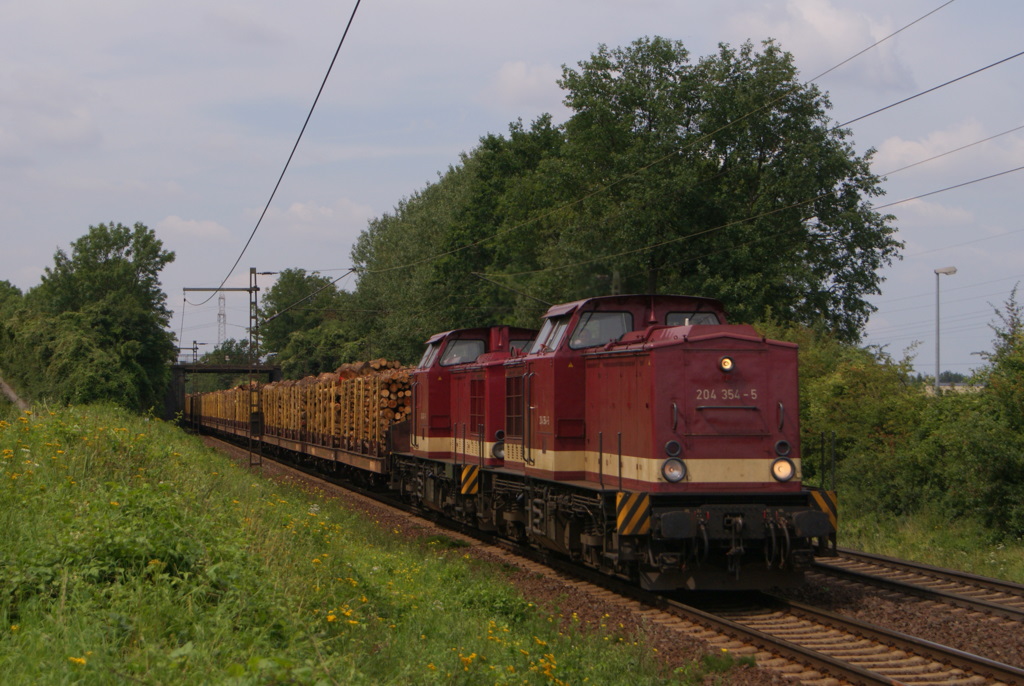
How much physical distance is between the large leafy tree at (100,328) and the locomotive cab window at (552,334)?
24.1 meters

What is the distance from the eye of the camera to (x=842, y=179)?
3094cm

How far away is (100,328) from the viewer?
38.1 m

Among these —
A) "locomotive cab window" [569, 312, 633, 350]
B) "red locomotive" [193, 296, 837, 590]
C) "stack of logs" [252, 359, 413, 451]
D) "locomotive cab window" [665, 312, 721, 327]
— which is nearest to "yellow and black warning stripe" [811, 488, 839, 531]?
"red locomotive" [193, 296, 837, 590]

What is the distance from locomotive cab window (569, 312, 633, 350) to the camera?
11.3 meters

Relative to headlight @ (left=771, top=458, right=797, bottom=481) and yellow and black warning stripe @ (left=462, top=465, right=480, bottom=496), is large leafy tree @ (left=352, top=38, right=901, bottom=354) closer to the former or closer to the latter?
yellow and black warning stripe @ (left=462, top=465, right=480, bottom=496)

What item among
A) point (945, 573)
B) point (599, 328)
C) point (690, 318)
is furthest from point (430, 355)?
point (945, 573)

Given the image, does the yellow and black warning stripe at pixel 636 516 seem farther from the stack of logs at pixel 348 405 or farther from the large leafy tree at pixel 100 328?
the large leafy tree at pixel 100 328

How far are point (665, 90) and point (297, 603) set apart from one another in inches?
1158

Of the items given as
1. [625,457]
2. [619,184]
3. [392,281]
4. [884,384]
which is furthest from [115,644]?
[392,281]

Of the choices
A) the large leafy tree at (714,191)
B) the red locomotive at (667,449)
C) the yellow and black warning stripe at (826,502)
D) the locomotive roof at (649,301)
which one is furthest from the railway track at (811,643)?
the large leafy tree at (714,191)

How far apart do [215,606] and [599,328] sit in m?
6.44

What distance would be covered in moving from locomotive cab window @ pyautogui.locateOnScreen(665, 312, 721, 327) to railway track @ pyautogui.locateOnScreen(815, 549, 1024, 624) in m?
3.52

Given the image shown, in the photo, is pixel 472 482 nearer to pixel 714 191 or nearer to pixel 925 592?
pixel 925 592

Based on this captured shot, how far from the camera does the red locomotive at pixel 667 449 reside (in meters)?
9.42
